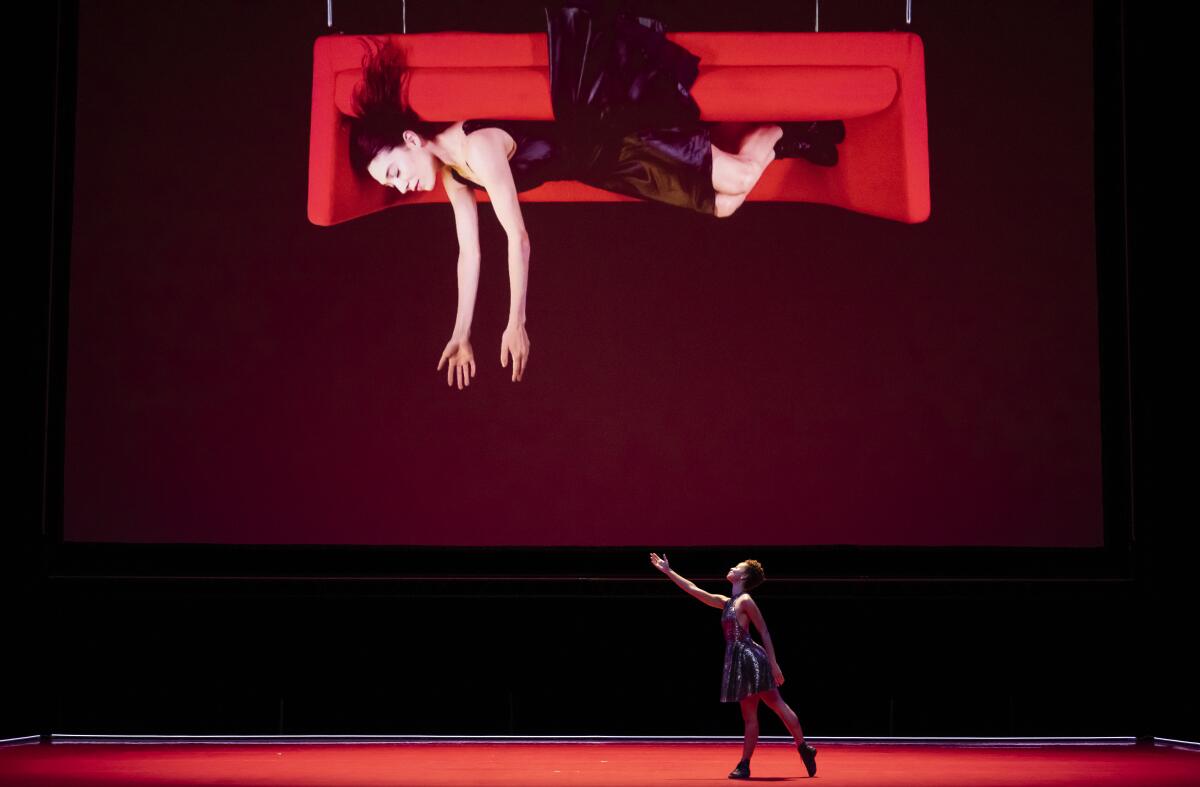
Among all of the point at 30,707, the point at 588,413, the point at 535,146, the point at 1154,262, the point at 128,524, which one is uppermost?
the point at 535,146

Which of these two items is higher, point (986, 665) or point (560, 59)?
point (560, 59)

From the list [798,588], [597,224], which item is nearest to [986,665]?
[798,588]

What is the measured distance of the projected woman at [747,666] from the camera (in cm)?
566

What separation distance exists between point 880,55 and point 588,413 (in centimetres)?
236

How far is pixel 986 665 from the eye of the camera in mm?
7207

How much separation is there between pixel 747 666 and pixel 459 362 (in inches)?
91.8

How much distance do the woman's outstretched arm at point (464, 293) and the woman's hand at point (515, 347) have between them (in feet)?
0.53

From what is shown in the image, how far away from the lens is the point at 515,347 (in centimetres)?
716

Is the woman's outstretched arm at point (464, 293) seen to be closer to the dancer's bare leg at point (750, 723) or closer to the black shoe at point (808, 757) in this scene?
the dancer's bare leg at point (750, 723)

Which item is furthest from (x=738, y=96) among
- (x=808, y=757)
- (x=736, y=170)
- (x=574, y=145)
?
(x=808, y=757)

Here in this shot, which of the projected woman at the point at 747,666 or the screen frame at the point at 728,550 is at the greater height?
the screen frame at the point at 728,550

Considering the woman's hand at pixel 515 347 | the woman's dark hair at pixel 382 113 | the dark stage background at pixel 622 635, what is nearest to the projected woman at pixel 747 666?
the dark stage background at pixel 622 635

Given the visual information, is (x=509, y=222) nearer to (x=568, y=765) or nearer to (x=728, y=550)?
(x=728, y=550)

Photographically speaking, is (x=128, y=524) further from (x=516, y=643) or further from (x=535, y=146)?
(x=535, y=146)
